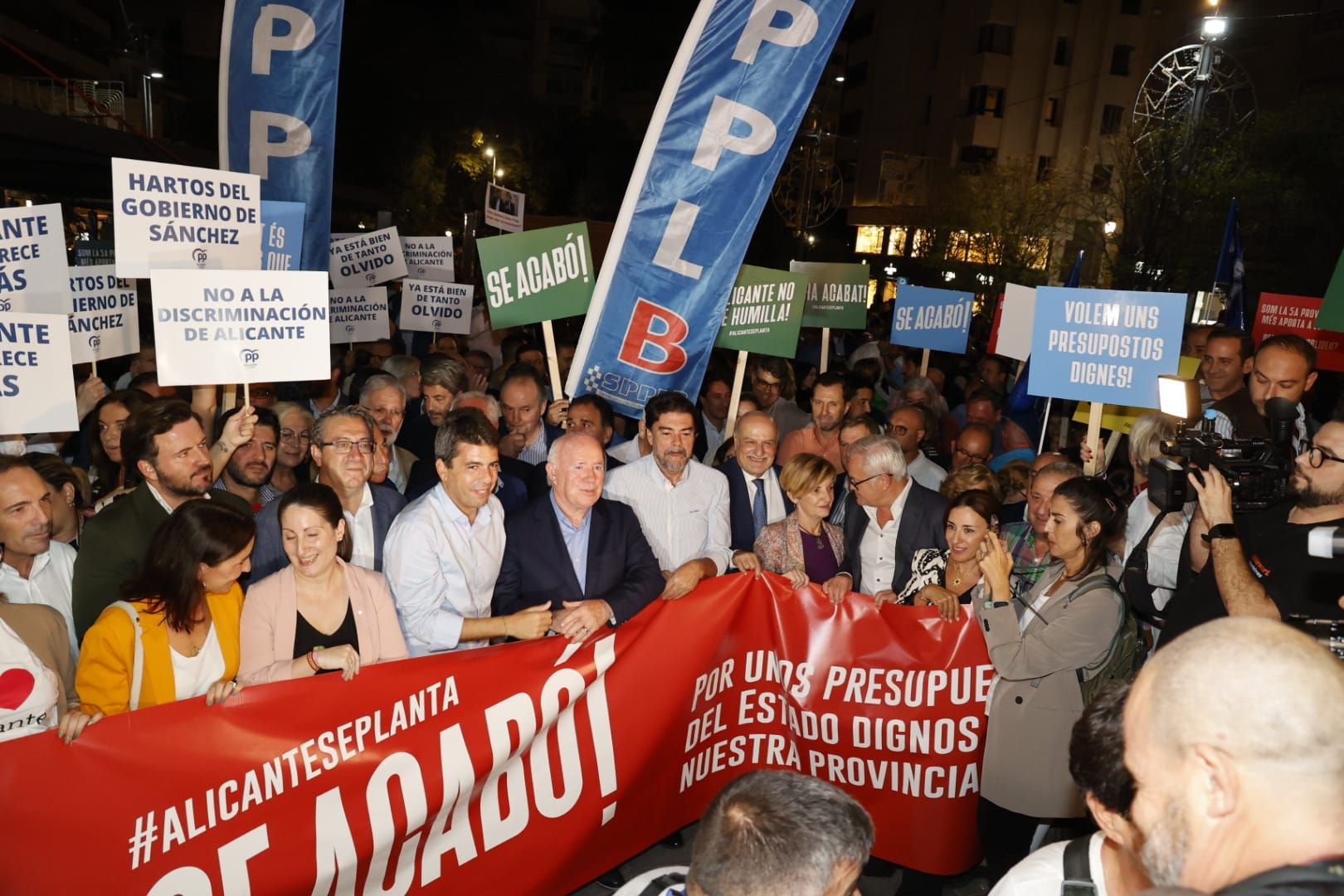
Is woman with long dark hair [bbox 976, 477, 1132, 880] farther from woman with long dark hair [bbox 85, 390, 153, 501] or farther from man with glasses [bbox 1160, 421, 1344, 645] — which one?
woman with long dark hair [bbox 85, 390, 153, 501]

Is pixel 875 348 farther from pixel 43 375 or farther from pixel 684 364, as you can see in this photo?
pixel 43 375

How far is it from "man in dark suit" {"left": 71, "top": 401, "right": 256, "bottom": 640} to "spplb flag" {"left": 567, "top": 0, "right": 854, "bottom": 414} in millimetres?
2171

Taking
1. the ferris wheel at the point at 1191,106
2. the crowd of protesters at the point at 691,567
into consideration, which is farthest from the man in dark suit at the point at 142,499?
the ferris wheel at the point at 1191,106

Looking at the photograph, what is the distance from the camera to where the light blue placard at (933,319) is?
1027 centimetres

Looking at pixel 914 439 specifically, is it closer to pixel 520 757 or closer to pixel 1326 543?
pixel 1326 543

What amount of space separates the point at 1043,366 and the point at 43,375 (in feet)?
17.6

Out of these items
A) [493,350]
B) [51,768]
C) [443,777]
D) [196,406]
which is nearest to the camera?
[51,768]

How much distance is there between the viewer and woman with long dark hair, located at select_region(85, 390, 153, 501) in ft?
18.4

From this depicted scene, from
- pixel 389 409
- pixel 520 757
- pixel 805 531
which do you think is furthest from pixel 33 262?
pixel 805 531

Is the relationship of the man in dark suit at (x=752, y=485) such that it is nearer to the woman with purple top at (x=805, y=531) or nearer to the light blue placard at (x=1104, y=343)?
the woman with purple top at (x=805, y=531)

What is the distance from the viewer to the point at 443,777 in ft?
11.8

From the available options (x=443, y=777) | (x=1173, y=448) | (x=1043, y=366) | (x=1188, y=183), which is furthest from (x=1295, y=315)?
(x=1188, y=183)

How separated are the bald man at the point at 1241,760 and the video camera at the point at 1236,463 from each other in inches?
95.6

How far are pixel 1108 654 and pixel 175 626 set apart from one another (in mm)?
3385
